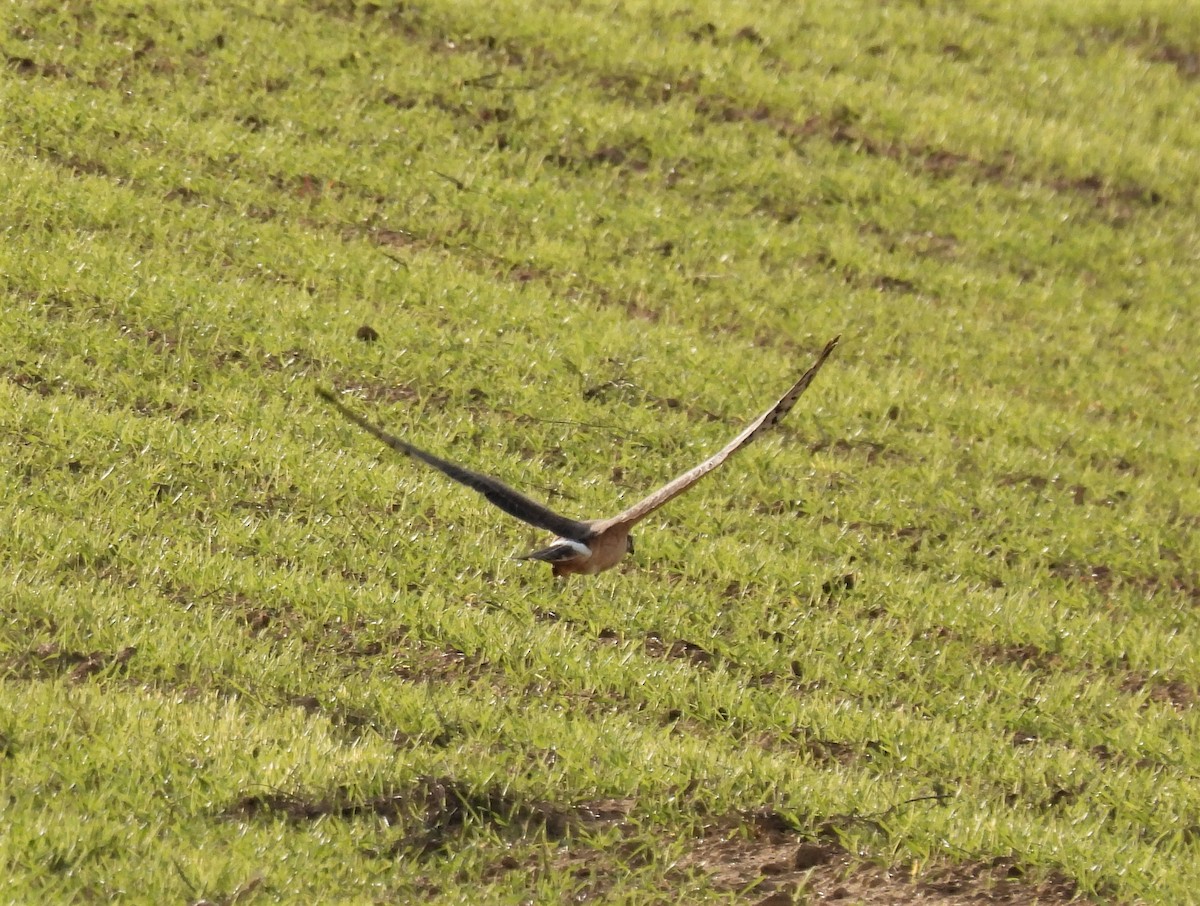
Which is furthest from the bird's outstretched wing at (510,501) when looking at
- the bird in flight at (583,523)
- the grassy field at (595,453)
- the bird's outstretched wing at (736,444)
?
the grassy field at (595,453)

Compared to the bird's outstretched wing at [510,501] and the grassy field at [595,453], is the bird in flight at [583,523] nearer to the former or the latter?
the bird's outstretched wing at [510,501]

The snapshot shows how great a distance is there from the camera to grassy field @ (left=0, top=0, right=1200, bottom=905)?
18.5 feet

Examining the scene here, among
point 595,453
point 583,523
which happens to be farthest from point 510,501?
point 595,453

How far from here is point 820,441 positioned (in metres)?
9.81

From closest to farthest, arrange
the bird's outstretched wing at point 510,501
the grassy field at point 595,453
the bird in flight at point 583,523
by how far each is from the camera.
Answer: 1. the grassy field at point 595,453
2. the bird in flight at point 583,523
3. the bird's outstretched wing at point 510,501

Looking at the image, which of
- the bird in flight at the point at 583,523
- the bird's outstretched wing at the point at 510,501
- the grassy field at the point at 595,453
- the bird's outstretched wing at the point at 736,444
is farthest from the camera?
the bird's outstretched wing at the point at 510,501

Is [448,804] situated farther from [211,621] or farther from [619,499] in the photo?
[619,499]

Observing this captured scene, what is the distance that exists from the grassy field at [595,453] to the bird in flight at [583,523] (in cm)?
50

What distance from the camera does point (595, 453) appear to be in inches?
354

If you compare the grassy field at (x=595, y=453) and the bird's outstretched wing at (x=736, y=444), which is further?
the bird's outstretched wing at (x=736, y=444)

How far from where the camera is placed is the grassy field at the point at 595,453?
5.62 metres

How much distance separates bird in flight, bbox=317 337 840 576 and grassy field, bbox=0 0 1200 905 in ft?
1.64

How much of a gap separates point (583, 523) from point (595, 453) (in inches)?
93.9

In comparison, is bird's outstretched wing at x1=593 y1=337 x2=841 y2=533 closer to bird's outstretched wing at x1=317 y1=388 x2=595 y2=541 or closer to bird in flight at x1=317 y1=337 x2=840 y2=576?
bird in flight at x1=317 y1=337 x2=840 y2=576
